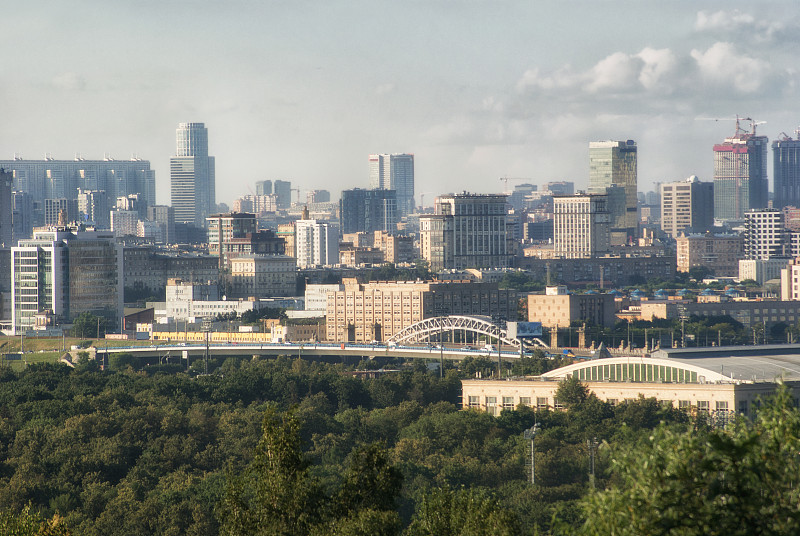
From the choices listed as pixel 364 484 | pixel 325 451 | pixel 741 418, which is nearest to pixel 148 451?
pixel 325 451

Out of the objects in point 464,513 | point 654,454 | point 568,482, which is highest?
point 654,454

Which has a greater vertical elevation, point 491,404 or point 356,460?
point 356,460

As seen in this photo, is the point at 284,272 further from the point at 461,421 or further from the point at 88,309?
the point at 461,421

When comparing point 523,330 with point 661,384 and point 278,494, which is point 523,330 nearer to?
point 661,384

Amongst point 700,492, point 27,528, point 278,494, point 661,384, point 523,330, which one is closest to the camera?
point 700,492

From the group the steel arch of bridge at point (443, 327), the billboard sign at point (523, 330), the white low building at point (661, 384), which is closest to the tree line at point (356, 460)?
the white low building at point (661, 384)

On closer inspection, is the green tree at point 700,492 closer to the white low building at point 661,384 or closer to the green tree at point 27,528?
the green tree at point 27,528

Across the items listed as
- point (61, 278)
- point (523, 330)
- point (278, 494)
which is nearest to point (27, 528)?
point (278, 494)
